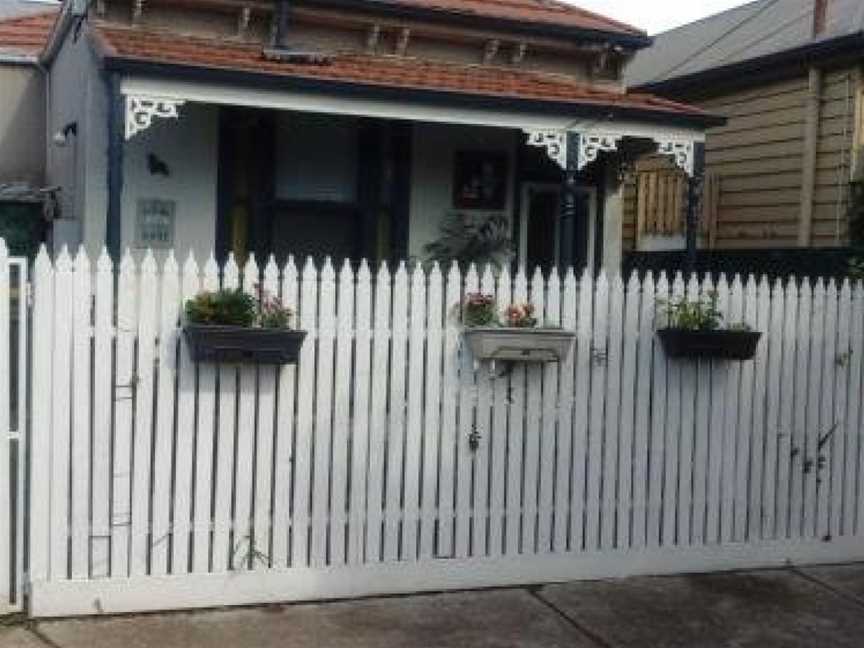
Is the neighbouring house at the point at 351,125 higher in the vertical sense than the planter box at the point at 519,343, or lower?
higher

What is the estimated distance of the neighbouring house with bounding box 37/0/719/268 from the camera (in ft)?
31.0

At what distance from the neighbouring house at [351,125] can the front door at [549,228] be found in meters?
0.02

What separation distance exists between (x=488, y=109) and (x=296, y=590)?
17.8 feet

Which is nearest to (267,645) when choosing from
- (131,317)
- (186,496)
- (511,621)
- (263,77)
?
(186,496)

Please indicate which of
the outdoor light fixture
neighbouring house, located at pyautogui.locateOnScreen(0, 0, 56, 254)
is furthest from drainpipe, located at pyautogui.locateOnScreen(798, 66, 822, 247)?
neighbouring house, located at pyautogui.locateOnScreen(0, 0, 56, 254)

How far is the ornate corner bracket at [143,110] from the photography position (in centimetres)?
875

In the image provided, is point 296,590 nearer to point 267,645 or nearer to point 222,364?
point 267,645

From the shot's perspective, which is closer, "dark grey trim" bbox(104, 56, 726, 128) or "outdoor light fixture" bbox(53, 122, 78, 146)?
"dark grey trim" bbox(104, 56, 726, 128)

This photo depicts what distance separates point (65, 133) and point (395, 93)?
162 inches

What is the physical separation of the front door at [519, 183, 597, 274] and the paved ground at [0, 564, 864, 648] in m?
6.10

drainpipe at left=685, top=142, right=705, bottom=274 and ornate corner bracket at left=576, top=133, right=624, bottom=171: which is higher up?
ornate corner bracket at left=576, top=133, right=624, bottom=171

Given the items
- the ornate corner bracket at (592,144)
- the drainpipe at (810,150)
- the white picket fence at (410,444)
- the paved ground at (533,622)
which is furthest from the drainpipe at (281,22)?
the paved ground at (533,622)

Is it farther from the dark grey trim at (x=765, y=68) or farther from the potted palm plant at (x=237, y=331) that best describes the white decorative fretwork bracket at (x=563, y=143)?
the potted palm plant at (x=237, y=331)

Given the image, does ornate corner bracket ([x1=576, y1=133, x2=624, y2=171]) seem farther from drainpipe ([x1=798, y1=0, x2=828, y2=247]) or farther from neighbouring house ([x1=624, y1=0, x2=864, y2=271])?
drainpipe ([x1=798, y1=0, x2=828, y2=247])
